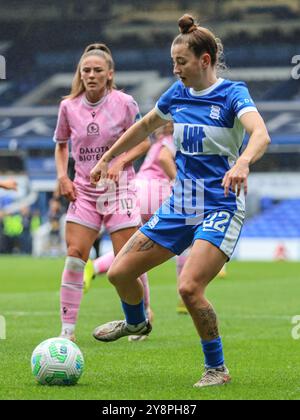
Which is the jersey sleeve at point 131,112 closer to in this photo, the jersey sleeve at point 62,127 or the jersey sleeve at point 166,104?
the jersey sleeve at point 62,127

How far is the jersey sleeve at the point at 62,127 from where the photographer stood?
26.9 feet

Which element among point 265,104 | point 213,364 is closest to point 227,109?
point 213,364

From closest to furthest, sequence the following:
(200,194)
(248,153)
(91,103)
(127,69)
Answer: (248,153) < (200,194) < (91,103) < (127,69)

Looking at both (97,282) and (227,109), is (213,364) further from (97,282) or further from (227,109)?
(97,282)

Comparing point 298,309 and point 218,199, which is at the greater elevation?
point 218,199

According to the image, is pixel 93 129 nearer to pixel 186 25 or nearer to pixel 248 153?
pixel 186 25

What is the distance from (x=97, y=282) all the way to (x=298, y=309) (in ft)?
23.2

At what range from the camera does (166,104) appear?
20.3 ft

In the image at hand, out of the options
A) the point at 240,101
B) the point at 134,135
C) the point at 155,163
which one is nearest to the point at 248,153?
the point at 240,101

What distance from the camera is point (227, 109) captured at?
5.89 meters

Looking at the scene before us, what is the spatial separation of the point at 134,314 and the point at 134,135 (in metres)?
1.20

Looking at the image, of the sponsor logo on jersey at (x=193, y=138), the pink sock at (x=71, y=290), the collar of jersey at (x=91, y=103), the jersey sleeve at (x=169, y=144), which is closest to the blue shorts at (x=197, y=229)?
the sponsor logo on jersey at (x=193, y=138)

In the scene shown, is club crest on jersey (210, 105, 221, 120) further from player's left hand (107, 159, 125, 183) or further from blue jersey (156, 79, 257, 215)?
player's left hand (107, 159, 125, 183)
